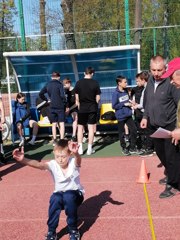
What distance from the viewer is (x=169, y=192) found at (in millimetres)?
5777

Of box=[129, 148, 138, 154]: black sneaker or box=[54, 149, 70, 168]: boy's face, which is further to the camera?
box=[129, 148, 138, 154]: black sneaker

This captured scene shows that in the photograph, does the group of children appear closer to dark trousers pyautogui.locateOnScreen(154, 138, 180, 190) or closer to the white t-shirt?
dark trousers pyautogui.locateOnScreen(154, 138, 180, 190)

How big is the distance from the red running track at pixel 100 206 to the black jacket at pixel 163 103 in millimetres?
1118

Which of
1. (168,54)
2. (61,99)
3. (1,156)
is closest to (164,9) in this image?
(168,54)

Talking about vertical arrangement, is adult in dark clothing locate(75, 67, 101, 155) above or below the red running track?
above

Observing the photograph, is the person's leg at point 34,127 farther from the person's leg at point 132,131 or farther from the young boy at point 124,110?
the person's leg at point 132,131

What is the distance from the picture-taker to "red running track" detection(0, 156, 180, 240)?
4645mm

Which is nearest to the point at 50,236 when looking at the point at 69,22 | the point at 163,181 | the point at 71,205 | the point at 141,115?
the point at 71,205

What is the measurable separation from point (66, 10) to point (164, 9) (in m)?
8.39

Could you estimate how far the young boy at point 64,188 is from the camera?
14.1ft

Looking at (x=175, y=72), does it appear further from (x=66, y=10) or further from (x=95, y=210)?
(x=66, y=10)

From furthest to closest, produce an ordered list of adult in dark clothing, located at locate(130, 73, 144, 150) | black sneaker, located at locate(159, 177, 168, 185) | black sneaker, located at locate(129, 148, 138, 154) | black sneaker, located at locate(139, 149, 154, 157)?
adult in dark clothing, located at locate(130, 73, 144, 150)
black sneaker, located at locate(129, 148, 138, 154)
black sneaker, located at locate(139, 149, 154, 157)
black sneaker, located at locate(159, 177, 168, 185)

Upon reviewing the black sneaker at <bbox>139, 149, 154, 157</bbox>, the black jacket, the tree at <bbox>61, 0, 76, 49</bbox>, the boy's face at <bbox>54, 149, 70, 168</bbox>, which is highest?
the tree at <bbox>61, 0, 76, 49</bbox>

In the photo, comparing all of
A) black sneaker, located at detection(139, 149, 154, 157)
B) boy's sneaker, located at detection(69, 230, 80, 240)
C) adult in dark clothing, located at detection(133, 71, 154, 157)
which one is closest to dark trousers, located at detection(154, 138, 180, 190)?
boy's sneaker, located at detection(69, 230, 80, 240)
